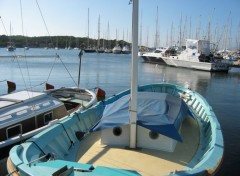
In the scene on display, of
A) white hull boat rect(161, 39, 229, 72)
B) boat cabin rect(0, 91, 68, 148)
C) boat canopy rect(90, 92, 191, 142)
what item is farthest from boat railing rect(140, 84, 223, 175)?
white hull boat rect(161, 39, 229, 72)

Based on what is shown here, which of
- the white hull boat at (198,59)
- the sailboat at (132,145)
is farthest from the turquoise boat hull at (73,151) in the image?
the white hull boat at (198,59)

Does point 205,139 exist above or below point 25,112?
below

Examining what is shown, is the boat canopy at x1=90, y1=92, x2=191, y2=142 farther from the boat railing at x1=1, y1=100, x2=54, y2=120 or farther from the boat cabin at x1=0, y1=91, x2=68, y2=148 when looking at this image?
the boat railing at x1=1, y1=100, x2=54, y2=120

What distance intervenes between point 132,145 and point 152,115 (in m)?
1.10

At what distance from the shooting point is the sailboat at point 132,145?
6386 mm

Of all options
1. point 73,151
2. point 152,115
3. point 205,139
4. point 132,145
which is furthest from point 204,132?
point 73,151

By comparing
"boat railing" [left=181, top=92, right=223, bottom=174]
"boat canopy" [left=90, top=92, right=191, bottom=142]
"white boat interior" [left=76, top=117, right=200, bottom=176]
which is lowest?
"white boat interior" [left=76, top=117, right=200, bottom=176]

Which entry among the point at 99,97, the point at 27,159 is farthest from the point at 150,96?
the point at 99,97

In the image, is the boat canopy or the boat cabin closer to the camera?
the boat canopy

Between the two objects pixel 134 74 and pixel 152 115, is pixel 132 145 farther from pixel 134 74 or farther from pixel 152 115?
pixel 134 74

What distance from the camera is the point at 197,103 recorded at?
13805 millimetres

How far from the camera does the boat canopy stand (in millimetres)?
7574

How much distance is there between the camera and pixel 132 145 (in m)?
8.07

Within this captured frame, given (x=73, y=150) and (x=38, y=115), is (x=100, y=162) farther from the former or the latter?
(x=38, y=115)
